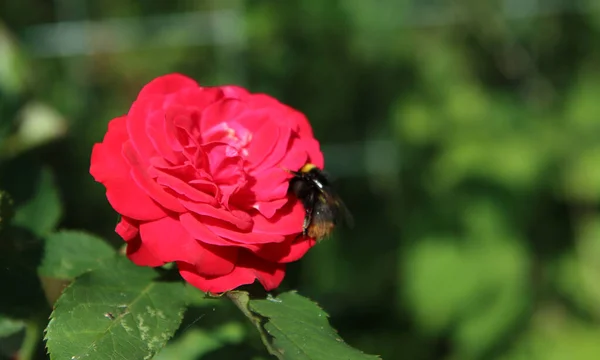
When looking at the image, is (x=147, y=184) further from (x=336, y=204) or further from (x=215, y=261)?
(x=336, y=204)

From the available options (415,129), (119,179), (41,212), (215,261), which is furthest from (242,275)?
(415,129)

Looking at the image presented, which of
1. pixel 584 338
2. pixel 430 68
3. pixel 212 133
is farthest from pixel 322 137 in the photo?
pixel 212 133

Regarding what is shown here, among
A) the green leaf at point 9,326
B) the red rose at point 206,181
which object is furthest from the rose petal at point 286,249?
the green leaf at point 9,326

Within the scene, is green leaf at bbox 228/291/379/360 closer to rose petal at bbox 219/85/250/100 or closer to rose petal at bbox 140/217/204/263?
rose petal at bbox 140/217/204/263

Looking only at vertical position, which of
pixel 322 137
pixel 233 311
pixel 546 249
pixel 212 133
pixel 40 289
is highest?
pixel 212 133

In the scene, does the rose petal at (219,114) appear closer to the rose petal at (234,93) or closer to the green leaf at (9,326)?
the rose petal at (234,93)

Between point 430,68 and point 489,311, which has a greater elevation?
point 430,68

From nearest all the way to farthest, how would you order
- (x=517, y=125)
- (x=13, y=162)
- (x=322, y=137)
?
1. (x=13, y=162)
2. (x=517, y=125)
3. (x=322, y=137)

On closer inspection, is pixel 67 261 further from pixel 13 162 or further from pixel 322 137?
pixel 322 137

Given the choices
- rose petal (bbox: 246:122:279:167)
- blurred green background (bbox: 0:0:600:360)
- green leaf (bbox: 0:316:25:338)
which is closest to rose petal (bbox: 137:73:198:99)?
rose petal (bbox: 246:122:279:167)
